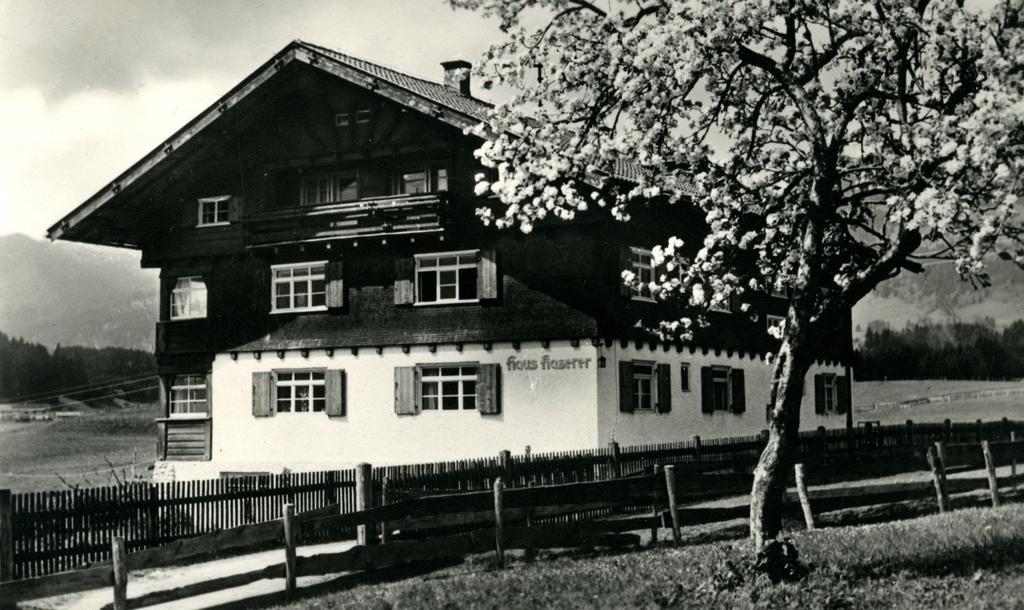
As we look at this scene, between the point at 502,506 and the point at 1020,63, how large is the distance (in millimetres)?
7535

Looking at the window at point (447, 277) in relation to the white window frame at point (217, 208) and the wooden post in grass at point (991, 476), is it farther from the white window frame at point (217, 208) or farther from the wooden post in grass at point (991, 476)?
the wooden post in grass at point (991, 476)

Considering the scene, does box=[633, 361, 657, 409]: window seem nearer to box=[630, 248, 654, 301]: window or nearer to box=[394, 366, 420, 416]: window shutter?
box=[630, 248, 654, 301]: window

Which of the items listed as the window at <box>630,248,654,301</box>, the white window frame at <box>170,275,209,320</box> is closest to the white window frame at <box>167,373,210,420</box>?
the white window frame at <box>170,275,209,320</box>

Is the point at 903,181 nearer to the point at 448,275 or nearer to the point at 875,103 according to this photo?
the point at 875,103

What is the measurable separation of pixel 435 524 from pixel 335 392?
14800 millimetres

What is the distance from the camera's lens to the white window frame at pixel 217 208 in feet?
99.4

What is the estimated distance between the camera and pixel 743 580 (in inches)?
432

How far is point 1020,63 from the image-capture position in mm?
10445

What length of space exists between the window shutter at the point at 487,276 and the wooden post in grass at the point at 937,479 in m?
11.7

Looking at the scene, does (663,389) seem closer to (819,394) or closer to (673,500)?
(819,394)

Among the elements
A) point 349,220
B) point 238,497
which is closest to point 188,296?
point 349,220

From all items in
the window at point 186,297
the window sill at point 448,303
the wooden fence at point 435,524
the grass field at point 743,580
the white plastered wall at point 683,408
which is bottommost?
the grass field at point 743,580

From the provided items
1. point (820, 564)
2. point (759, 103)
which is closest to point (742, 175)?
point (759, 103)

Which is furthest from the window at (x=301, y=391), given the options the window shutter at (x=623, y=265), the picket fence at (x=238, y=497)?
the picket fence at (x=238, y=497)
